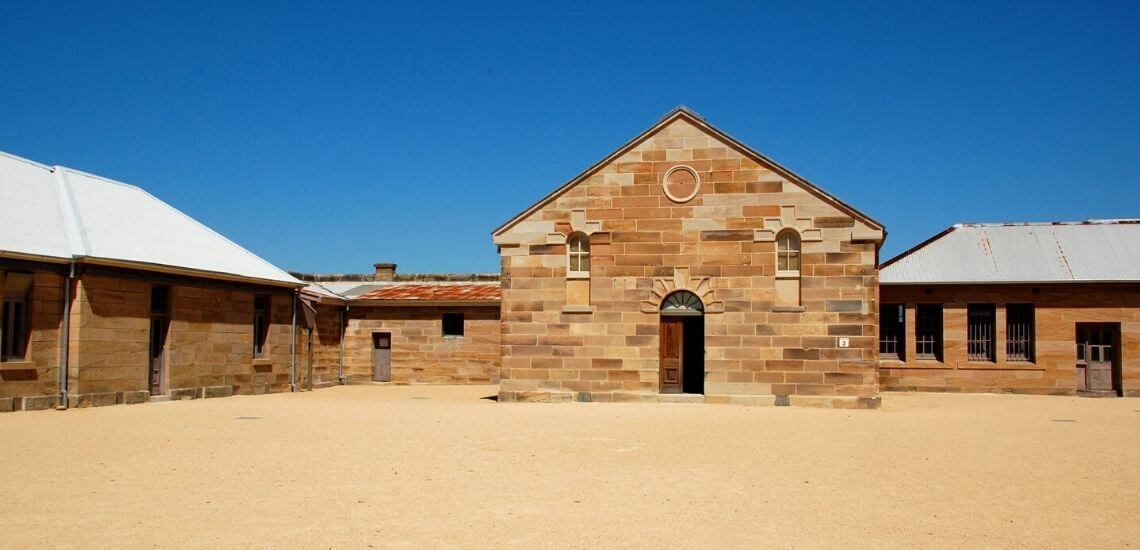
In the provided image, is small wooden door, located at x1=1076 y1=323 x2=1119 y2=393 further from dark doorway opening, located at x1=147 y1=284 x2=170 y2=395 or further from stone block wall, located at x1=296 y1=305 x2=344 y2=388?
dark doorway opening, located at x1=147 y1=284 x2=170 y2=395

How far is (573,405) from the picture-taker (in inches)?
832

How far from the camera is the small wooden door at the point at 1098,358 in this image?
27.7 m

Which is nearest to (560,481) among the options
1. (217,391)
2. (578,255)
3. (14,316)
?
(578,255)

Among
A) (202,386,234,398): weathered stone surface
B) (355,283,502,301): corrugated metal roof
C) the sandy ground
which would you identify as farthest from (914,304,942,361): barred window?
(202,386,234,398): weathered stone surface

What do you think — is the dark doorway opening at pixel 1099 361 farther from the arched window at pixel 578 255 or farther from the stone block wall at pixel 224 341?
the stone block wall at pixel 224 341

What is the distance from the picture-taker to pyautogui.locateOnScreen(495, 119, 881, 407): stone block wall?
2125 cm

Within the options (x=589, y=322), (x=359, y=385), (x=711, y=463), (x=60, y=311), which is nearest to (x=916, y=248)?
(x=589, y=322)

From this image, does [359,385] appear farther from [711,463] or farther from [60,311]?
[711,463]

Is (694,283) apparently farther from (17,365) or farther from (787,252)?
(17,365)

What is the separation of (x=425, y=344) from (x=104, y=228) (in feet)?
41.8

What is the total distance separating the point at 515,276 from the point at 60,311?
950 centimetres

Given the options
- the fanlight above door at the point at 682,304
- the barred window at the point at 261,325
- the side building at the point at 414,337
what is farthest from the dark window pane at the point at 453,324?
the fanlight above door at the point at 682,304

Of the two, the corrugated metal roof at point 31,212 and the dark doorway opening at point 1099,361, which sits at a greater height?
the corrugated metal roof at point 31,212

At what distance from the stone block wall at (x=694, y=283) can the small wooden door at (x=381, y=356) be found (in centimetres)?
1176
